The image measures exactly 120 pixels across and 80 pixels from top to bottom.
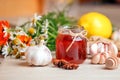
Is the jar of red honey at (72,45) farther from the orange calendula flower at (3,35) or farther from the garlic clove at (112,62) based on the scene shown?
the orange calendula flower at (3,35)

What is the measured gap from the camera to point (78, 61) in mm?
1147

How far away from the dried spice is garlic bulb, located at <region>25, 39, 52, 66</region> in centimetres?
3

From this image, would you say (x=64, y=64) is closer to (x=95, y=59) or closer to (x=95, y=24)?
(x=95, y=59)

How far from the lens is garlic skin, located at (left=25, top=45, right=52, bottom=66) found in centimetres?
111

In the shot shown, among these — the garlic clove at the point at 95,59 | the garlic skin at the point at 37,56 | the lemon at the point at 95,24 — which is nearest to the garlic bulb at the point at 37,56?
the garlic skin at the point at 37,56

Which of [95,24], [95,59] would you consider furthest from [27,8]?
[95,59]

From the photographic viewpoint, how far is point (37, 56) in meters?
1.10

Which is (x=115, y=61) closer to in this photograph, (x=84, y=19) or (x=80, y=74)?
(x=80, y=74)

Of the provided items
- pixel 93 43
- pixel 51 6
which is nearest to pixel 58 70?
pixel 93 43

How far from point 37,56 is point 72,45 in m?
0.11

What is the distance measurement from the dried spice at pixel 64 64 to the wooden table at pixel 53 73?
0.04ft

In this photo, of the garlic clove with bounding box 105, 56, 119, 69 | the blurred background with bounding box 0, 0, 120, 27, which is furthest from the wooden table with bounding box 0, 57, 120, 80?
the blurred background with bounding box 0, 0, 120, 27

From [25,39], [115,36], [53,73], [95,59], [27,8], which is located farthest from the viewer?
[27,8]

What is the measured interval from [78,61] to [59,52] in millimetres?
62
